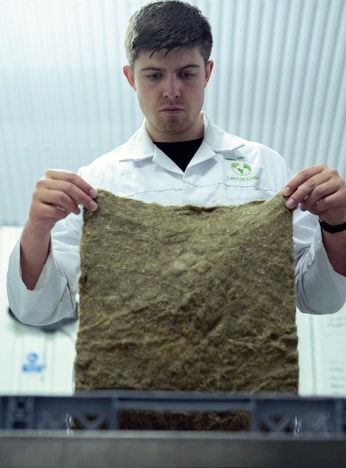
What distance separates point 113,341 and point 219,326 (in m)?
0.17

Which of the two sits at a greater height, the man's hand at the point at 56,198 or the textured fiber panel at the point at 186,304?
the man's hand at the point at 56,198

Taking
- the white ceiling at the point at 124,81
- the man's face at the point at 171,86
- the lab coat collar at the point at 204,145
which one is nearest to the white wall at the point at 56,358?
the white ceiling at the point at 124,81

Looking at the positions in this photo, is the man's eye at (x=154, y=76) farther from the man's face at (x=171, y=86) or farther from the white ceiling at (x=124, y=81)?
the white ceiling at (x=124, y=81)

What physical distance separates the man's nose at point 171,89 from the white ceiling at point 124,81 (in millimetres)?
1039

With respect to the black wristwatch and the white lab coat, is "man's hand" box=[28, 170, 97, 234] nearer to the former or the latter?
the white lab coat

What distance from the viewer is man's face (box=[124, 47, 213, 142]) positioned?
4.69 ft

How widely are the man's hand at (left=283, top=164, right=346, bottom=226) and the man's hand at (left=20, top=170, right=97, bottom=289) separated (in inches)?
13.7

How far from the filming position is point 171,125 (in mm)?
1473

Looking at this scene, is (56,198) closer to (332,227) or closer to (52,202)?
(52,202)

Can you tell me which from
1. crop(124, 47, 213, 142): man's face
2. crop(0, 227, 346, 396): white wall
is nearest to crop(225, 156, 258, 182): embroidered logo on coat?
crop(124, 47, 213, 142): man's face

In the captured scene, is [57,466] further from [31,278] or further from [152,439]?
[31,278]

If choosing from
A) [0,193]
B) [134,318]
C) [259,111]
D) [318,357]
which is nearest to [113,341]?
[134,318]

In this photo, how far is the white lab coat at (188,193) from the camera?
1.30m

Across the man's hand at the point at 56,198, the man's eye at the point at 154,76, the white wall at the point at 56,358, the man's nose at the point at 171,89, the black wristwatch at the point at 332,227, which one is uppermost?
the man's eye at the point at 154,76
